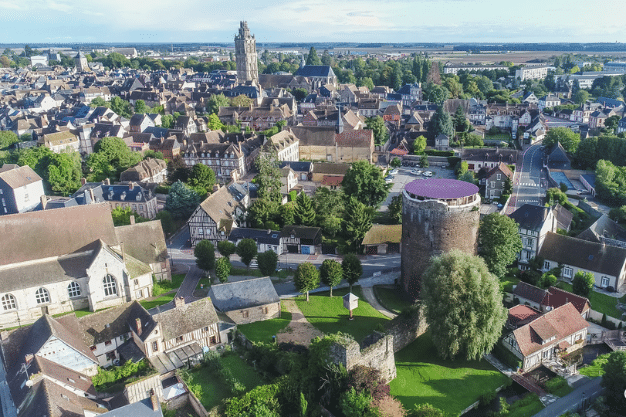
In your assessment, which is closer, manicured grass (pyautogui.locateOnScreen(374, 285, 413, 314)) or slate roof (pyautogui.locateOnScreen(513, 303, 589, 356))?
slate roof (pyautogui.locateOnScreen(513, 303, 589, 356))

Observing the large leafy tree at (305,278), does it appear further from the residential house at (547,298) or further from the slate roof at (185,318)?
the residential house at (547,298)

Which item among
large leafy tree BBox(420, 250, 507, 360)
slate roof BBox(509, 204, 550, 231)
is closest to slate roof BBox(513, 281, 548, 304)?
slate roof BBox(509, 204, 550, 231)

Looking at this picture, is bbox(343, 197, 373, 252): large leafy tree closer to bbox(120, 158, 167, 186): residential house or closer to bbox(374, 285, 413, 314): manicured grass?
bbox(374, 285, 413, 314): manicured grass

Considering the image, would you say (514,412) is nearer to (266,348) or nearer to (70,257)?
(266,348)

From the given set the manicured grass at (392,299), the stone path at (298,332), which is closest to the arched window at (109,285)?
the stone path at (298,332)

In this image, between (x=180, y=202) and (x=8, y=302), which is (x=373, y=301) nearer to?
(x=180, y=202)

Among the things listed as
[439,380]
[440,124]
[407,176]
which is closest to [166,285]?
[439,380]
